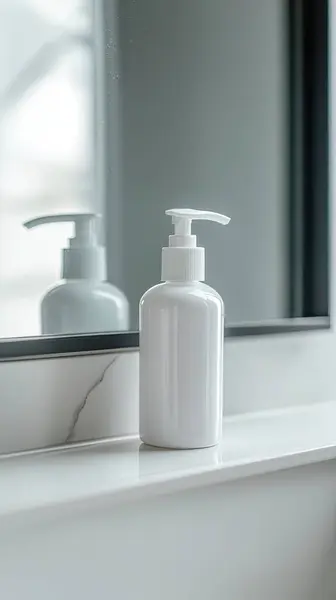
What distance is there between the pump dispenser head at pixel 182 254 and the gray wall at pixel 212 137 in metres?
0.05

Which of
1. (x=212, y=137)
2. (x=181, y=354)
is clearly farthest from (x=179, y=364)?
(x=212, y=137)

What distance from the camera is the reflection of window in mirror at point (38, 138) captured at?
54cm

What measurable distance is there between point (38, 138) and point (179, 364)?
19 centimetres

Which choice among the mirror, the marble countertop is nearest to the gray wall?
the mirror

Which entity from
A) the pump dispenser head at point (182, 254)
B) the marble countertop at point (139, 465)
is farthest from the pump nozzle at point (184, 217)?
the marble countertop at point (139, 465)

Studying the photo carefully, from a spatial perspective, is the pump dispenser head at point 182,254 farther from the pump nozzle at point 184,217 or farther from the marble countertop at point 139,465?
the marble countertop at point 139,465

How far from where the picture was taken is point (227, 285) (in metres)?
0.69

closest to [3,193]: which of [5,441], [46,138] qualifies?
[46,138]

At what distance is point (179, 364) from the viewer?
1.81ft

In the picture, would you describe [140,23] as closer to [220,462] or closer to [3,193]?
[3,193]

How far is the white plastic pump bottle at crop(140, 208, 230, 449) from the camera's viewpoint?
551mm

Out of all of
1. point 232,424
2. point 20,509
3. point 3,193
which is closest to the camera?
point 20,509

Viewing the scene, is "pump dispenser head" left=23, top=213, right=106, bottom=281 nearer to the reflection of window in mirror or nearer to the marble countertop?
the reflection of window in mirror

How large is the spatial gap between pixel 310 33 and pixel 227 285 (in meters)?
0.26
